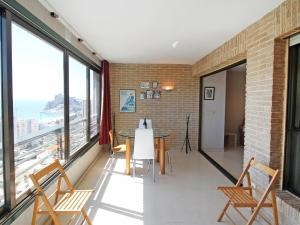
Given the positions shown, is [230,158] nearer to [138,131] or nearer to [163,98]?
[163,98]

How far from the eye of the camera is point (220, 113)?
6477mm

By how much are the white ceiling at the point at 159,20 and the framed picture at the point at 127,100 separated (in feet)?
7.09

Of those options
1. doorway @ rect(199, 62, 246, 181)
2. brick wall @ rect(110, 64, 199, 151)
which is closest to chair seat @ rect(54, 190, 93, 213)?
doorway @ rect(199, 62, 246, 181)

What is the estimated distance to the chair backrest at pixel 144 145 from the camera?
13.2 feet

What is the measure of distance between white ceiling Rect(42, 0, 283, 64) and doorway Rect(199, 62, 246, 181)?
2.31 meters

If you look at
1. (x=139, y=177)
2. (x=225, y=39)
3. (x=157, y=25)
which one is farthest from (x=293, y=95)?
(x=139, y=177)

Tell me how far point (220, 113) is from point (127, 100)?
9.20ft

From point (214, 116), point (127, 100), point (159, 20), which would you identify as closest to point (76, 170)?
point (159, 20)

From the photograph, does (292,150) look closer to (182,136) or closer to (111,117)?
(182,136)

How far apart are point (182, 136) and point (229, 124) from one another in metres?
1.94

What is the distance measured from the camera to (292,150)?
2.47m

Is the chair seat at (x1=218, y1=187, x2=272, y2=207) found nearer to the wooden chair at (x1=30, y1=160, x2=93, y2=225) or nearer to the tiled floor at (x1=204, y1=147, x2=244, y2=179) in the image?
the wooden chair at (x1=30, y1=160, x2=93, y2=225)

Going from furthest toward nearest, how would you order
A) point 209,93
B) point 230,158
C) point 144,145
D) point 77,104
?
point 209,93, point 230,158, point 77,104, point 144,145

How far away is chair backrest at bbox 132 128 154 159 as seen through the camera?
4023 millimetres
